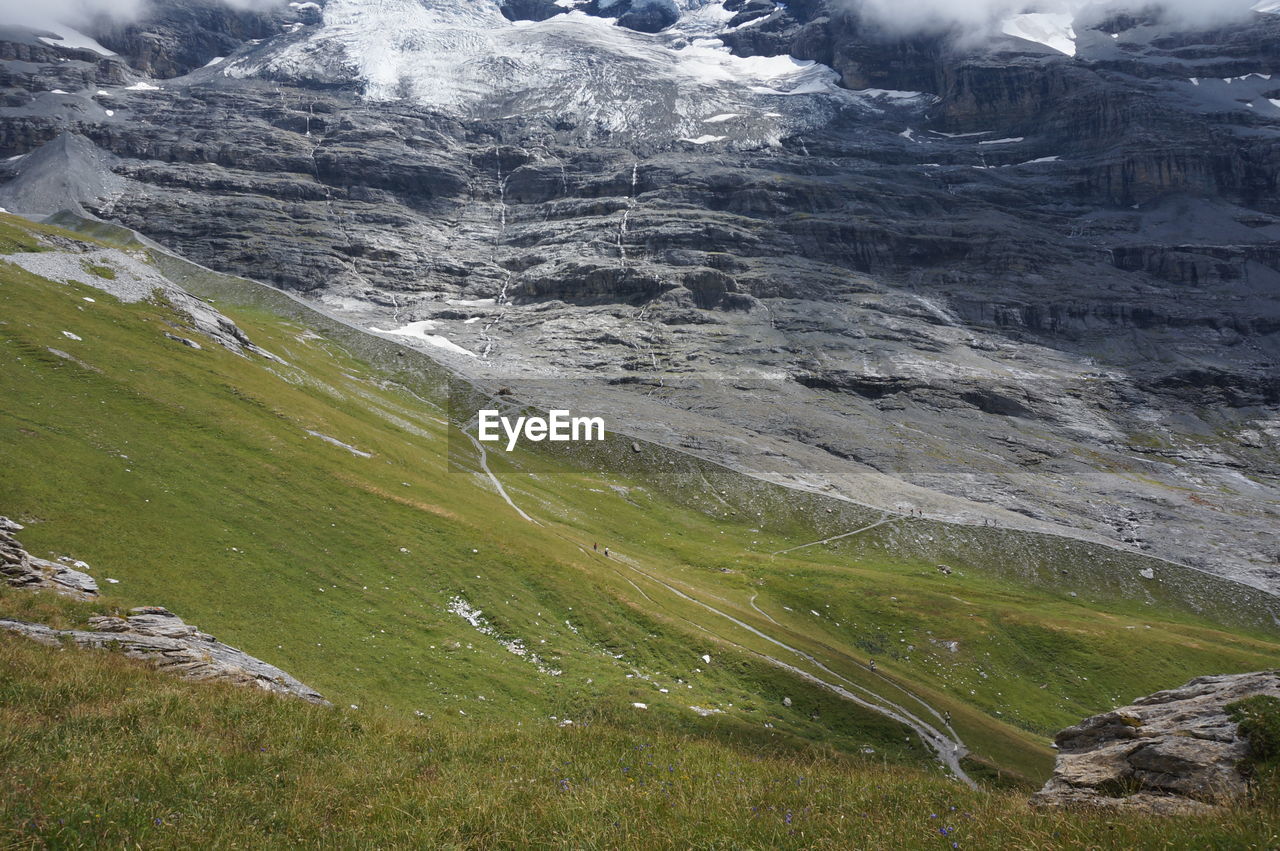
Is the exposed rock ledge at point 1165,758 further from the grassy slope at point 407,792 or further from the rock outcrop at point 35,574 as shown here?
the rock outcrop at point 35,574

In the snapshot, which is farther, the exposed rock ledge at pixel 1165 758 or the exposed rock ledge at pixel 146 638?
the exposed rock ledge at pixel 146 638

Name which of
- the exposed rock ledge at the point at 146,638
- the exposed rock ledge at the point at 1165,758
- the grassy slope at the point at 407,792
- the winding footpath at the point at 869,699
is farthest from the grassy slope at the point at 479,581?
the exposed rock ledge at the point at 1165,758

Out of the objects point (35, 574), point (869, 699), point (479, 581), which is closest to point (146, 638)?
point (35, 574)

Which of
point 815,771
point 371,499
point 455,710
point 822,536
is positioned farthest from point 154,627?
point 822,536

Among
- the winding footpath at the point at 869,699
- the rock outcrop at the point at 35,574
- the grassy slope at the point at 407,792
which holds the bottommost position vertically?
the winding footpath at the point at 869,699

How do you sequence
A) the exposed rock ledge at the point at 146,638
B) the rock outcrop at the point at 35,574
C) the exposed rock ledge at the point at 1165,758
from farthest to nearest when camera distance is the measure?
1. the rock outcrop at the point at 35,574
2. the exposed rock ledge at the point at 146,638
3. the exposed rock ledge at the point at 1165,758

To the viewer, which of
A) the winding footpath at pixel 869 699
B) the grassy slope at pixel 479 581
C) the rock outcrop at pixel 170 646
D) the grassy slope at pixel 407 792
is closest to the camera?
the grassy slope at pixel 407 792

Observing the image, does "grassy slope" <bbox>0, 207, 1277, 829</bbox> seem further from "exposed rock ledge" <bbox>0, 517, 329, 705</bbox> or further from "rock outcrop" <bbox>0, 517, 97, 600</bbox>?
"exposed rock ledge" <bbox>0, 517, 329, 705</bbox>
